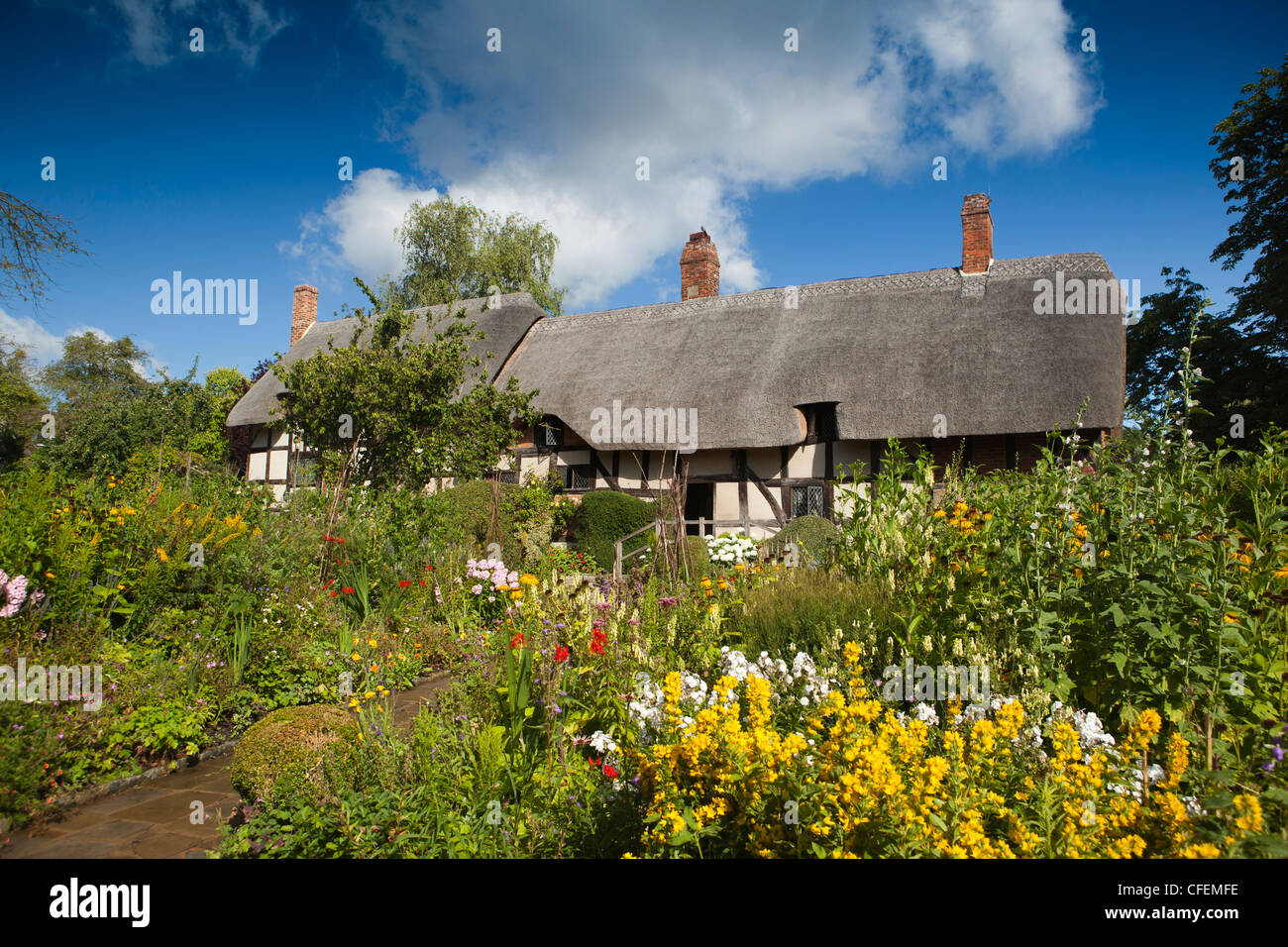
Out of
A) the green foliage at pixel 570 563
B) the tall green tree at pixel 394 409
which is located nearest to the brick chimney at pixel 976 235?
the tall green tree at pixel 394 409

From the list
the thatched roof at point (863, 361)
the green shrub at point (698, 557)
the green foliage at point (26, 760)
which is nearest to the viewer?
the green foliage at point (26, 760)

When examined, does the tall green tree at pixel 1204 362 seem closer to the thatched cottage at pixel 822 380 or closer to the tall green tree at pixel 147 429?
the thatched cottage at pixel 822 380

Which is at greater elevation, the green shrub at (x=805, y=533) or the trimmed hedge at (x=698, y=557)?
the green shrub at (x=805, y=533)

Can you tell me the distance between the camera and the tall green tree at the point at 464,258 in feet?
86.2

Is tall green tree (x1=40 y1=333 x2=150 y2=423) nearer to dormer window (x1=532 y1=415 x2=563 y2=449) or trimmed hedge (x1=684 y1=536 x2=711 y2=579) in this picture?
dormer window (x1=532 y1=415 x2=563 y2=449)

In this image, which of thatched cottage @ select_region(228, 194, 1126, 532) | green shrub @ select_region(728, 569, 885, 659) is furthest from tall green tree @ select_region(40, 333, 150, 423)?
green shrub @ select_region(728, 569, 885, 659)

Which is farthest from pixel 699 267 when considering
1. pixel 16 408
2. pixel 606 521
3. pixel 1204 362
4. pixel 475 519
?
pixel 16 408

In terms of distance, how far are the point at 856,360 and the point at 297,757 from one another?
11.3 meters

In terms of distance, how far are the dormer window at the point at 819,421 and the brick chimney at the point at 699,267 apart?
585cm

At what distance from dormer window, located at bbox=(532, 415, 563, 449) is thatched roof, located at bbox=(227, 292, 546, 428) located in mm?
2141

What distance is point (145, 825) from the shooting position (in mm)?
3490

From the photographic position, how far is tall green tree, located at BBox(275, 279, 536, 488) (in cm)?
1068

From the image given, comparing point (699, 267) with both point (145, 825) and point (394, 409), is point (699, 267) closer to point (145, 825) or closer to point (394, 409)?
point (394, 409)
